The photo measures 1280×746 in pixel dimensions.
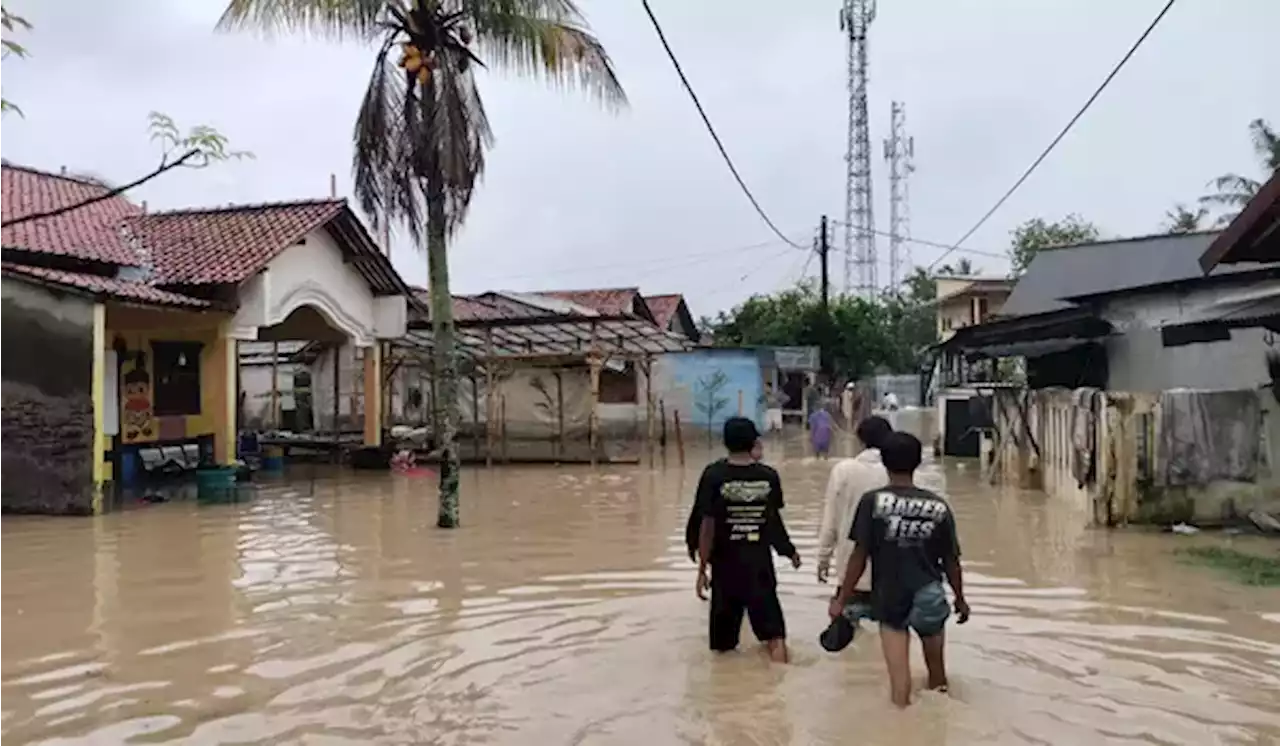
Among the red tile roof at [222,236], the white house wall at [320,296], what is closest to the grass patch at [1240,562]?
the red tile roof at [222,236]

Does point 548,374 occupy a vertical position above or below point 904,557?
above

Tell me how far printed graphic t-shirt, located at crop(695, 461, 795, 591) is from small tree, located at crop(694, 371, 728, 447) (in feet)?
84.9

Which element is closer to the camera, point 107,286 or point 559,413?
point 107,286

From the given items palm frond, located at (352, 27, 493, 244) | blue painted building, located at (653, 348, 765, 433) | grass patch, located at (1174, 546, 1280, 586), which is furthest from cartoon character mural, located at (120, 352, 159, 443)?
grass patch, located at (1174, 546, 1280, 586)

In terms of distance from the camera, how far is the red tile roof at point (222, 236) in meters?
18.9

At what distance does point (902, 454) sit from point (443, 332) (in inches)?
345

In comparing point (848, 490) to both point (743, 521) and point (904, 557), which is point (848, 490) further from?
point (904, 557)

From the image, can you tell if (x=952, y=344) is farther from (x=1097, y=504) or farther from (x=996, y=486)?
(x=1097, y=504)

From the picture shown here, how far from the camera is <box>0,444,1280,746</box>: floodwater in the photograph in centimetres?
576

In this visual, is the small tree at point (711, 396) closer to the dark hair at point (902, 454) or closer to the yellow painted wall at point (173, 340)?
the yellow painted wall at point (173, 340)

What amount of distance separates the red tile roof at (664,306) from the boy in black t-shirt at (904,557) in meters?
33.4

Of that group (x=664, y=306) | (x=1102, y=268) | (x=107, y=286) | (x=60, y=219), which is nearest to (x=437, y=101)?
(x=107, y=286)

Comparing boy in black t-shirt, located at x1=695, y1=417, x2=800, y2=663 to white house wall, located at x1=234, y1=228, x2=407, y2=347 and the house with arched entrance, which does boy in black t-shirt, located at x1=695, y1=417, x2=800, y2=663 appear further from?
white house wall, located at x1=234, y1=228, x2=407, y2=347

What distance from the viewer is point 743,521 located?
6.62 m
